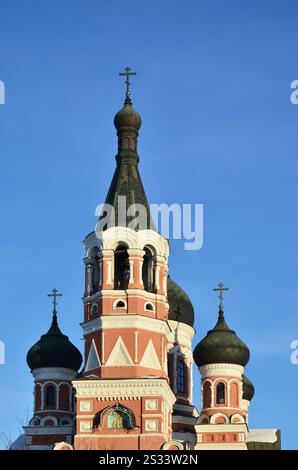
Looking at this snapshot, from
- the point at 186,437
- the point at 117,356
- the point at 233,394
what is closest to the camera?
the point at 117,356

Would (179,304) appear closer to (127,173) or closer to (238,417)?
(238,417)

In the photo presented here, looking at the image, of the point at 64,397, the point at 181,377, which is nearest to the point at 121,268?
the point at 64,397

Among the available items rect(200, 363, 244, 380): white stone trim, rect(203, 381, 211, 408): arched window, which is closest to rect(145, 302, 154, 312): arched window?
rect(200, 363, 244, 380): white stone trim

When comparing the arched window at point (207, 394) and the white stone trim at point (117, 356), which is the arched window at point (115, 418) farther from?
the arched window at point (207, 394)

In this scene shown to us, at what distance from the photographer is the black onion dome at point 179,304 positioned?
1800 inches

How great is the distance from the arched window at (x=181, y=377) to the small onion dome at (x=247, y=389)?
380cm

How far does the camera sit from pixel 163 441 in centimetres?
3806

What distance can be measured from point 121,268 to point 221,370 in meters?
5.33

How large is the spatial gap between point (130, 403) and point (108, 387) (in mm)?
770

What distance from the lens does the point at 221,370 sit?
4322 centimetres
